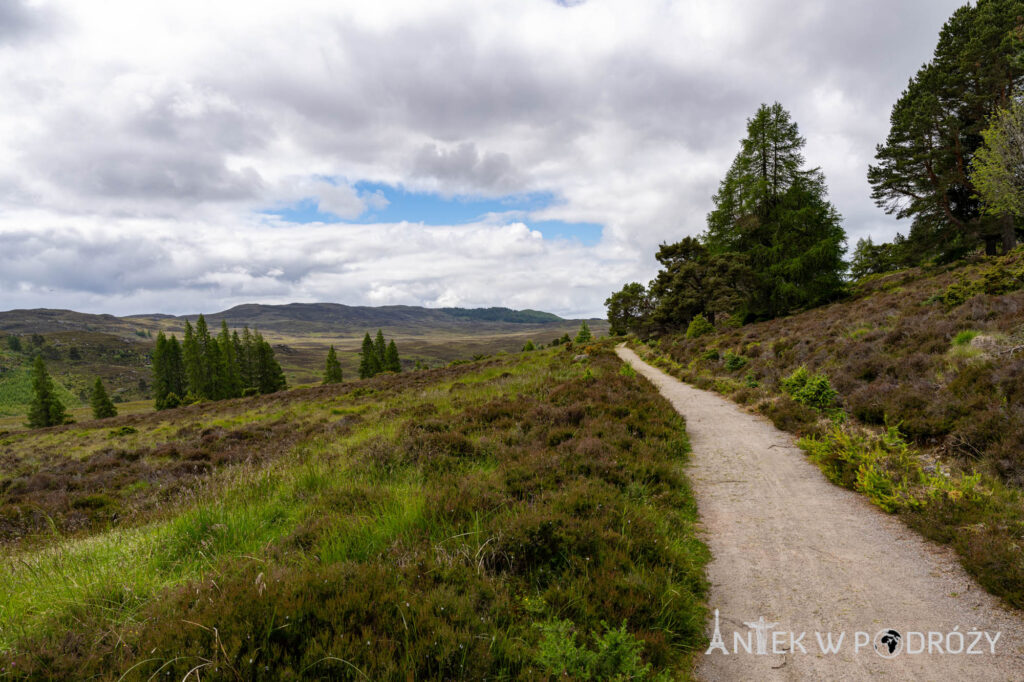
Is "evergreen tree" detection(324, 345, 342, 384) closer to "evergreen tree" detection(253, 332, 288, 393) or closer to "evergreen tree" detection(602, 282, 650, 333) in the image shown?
"evergreen tree" detection(253, 332, 288, 393)

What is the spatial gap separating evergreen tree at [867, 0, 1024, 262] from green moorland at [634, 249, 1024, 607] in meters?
13.4

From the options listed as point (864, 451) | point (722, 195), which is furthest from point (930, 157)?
point (864, 451)

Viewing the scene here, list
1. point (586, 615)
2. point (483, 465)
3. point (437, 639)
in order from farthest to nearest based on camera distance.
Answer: point (483, 465), point (586, 615), point (437, 639)

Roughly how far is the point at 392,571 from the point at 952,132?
1502 inches

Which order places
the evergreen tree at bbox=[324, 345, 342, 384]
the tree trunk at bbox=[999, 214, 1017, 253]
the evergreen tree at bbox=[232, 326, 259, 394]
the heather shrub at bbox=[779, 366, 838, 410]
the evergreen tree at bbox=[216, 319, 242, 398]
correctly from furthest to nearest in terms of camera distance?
the evergreen tree at bbox=[232, 326, 259, 394], the evergreen tree at bbox=[324, 345, 342, 384], the evergreen tree at bbox=[216, 319, 242, 398], the tree trunk at bbox=[999, 214, 1017, 253], the heather shrub at bbox=[779, 366, 838, 410]

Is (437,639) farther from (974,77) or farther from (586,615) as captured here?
(974,77)

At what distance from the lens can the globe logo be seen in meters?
3.31

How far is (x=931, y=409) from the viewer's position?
737cm

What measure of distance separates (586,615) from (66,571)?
17.5 ft

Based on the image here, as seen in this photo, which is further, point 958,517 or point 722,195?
point 722,195

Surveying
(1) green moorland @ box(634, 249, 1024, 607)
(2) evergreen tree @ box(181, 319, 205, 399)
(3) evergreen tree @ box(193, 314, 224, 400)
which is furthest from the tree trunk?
(2) evergreen tree @ box(181, 319, 205, 399)

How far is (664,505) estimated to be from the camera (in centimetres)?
593

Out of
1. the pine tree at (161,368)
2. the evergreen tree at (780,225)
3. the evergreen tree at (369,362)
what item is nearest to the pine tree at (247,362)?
the pine tree at (161,368)

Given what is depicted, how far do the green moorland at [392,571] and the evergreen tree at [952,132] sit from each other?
31.6 meters
